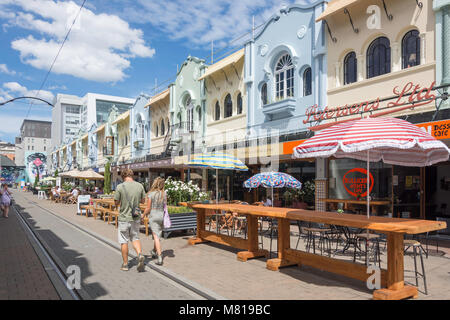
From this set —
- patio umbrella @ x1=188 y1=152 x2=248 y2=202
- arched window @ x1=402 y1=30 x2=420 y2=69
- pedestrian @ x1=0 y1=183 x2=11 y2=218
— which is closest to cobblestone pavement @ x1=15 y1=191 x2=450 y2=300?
patio umbrella @ x1=188 y1=152 x2=248 y2=202

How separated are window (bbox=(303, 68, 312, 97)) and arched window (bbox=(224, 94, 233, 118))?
16.7ft

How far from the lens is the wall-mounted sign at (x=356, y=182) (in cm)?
1184

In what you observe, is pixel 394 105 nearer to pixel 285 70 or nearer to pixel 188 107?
pixel 285 70

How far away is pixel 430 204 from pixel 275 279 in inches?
288

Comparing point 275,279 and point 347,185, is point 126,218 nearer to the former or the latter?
point 275,279

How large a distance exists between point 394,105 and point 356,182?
2853 millimetres

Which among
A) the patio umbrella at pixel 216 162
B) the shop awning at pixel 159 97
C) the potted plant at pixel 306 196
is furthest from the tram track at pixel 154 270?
the shop awning at pixel 159 97

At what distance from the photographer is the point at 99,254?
7945 mm

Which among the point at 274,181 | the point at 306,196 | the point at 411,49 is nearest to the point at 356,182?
the point at 306,196

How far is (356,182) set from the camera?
12.1 meters

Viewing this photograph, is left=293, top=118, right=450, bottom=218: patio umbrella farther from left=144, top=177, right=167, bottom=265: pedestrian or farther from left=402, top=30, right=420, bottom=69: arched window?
left=402, top=30, right=420, bottom=69: arched window

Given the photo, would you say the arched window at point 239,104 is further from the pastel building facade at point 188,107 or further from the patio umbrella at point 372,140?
the patio umbrella at point 372,140

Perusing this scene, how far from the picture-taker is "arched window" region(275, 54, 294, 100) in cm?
1473
